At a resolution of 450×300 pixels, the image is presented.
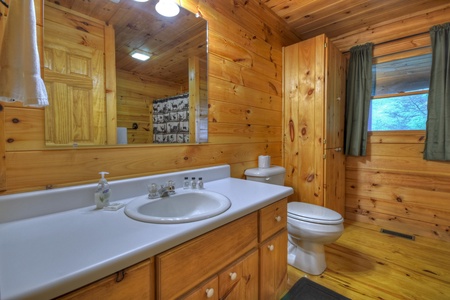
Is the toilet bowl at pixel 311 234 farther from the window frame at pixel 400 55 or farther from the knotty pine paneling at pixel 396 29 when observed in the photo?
the knotty pine paneling at pixel 396 29

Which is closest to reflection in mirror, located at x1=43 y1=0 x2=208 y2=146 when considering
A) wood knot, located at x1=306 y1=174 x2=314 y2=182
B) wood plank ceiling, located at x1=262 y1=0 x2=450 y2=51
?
wood plank ceiling, located at x1=262 y1=0 x2=450 y2=51

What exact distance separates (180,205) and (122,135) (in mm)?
478

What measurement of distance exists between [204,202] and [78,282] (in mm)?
692

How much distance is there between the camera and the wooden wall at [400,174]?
209 centimetres

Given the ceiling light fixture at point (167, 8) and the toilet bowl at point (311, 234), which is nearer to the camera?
the ceiling light fixture at point (167, 8)

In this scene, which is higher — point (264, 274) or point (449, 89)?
point (449, 89)

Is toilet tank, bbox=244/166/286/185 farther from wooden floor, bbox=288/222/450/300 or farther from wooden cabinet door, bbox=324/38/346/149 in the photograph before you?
wooden floor, bbox=288/222/450/300

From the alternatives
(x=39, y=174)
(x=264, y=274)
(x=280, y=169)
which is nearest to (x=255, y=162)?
(x=280, y=169)

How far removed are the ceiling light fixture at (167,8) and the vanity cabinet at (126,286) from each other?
4.30 ft

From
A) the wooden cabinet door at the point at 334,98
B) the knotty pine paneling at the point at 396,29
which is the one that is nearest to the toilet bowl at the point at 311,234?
the wooden cabinet door at the point at 334,98

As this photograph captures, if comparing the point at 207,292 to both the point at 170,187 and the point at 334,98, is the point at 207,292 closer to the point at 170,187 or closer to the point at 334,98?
the point at 170,187

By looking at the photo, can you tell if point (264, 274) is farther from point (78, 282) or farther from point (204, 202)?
point (78, 282)

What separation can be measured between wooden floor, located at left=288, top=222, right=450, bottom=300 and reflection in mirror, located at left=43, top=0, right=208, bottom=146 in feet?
4.77

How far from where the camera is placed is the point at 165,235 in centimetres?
65
